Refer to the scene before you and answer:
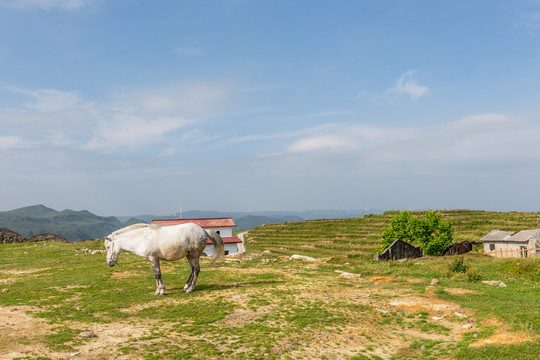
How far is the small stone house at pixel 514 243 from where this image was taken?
3691 centimetres

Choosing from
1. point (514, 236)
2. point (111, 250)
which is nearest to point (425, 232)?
point (514, 236)

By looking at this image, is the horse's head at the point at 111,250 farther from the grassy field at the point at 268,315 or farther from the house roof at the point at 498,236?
the house roof at the point at 498,236

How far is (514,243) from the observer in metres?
40.2

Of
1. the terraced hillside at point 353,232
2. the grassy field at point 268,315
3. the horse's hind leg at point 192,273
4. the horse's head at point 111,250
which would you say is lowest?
the terraced hillside at point 353,232

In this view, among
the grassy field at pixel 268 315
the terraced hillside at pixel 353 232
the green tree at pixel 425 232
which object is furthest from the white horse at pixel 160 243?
the terraced hillside at pixel 353 232

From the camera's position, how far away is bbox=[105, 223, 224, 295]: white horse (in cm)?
1562

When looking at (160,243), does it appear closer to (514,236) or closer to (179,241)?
(179,241)

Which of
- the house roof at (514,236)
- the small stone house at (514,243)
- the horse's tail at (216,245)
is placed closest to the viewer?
the horse's tail at (216,245)

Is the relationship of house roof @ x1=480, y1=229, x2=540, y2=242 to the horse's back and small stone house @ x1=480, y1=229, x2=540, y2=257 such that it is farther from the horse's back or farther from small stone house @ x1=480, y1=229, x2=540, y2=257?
the horse's back

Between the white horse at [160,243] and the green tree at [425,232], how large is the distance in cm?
3273

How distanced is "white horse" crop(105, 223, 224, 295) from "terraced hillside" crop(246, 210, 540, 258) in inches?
1484

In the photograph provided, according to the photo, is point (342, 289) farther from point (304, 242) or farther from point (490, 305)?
point (304, 242)

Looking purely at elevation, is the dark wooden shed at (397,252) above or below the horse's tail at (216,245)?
below

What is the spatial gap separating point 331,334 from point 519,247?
124 feet
